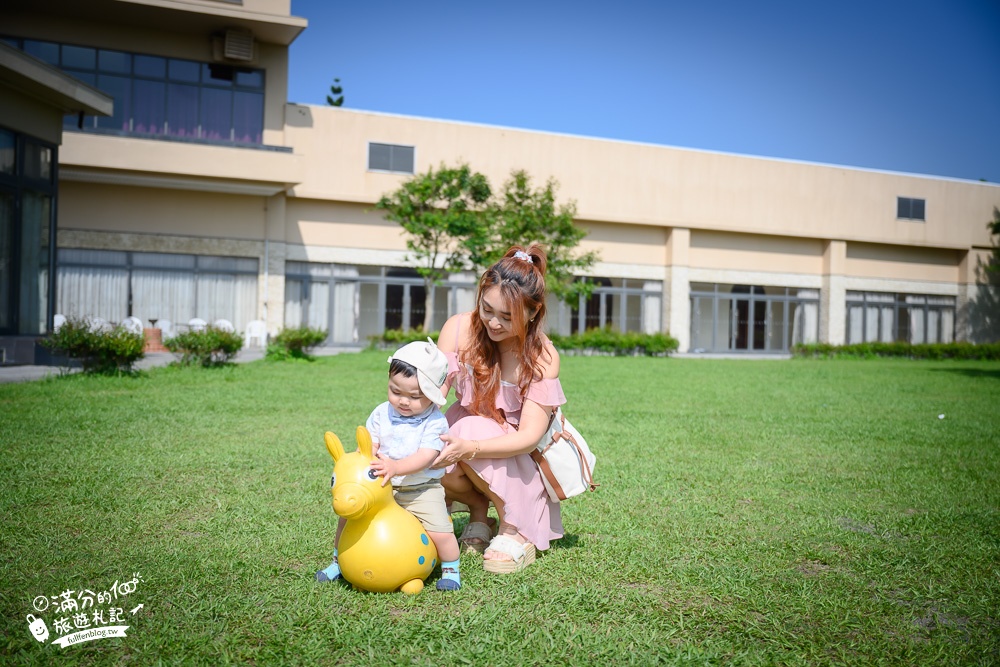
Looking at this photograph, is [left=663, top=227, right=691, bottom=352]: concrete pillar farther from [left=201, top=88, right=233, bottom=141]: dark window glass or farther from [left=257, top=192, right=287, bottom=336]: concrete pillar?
[left=201, top=88, right=233, bottom=141]: dark window glass

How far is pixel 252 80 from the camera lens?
22.2 metres

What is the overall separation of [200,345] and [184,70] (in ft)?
41.4

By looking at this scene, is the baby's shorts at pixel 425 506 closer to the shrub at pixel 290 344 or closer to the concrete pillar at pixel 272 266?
the shrub at pixel 290 344

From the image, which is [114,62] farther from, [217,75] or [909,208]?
[909,208]

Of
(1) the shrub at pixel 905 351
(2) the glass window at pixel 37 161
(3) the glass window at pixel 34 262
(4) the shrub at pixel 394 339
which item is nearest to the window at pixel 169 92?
(4) the shrub at pixel 394 339

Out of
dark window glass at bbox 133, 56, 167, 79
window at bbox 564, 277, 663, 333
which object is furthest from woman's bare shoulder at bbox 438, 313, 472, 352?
window at bbox 564, 277, 663, 333

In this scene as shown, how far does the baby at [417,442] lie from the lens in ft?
9.82

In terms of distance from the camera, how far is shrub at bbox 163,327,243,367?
12.2 meters

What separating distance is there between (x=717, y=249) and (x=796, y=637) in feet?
86.3

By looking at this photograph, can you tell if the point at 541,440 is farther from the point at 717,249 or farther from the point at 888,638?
the point at 717,249

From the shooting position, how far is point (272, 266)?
74.2 ft

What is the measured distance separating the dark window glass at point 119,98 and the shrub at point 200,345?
11373mm

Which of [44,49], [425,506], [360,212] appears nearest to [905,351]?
[360,212]

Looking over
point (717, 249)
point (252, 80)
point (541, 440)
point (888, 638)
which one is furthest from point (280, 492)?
point (717, 249)
